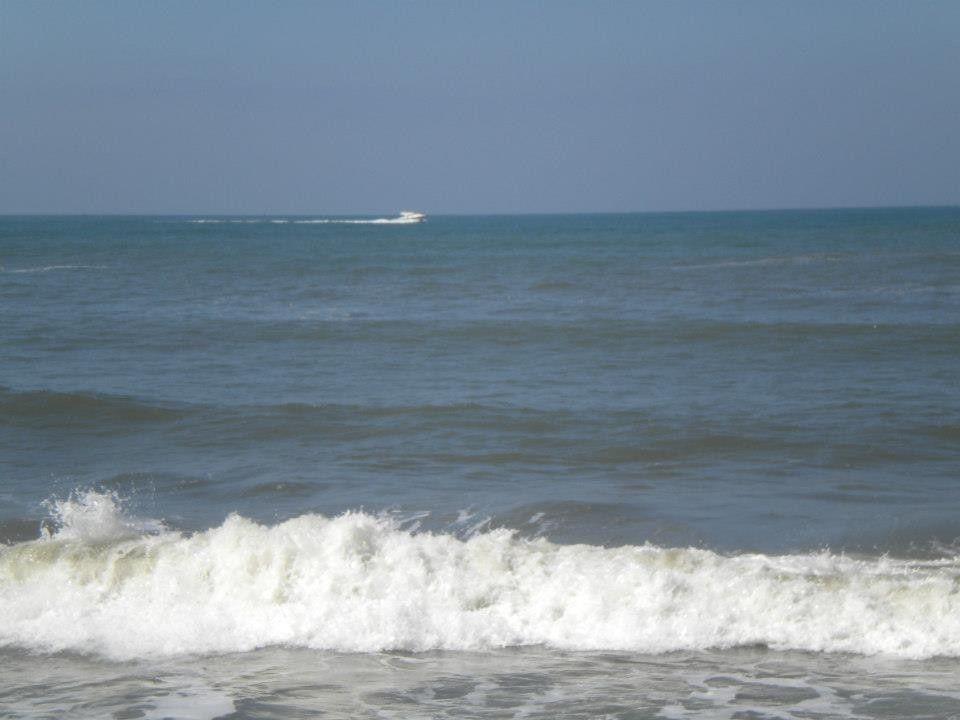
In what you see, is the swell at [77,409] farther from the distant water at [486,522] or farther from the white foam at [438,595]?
the white foam at [438,595]

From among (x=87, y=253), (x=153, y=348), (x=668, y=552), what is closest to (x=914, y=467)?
(x=668, y=552)

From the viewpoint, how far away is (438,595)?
9.59 meters

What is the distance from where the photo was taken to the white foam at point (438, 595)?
8891mm

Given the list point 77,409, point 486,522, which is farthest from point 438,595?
point 77,409

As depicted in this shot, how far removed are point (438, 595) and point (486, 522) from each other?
6.50 feet

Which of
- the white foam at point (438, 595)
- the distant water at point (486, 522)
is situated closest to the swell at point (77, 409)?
the distant water at point (486, 522)

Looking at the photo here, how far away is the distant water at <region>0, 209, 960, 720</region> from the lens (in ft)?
26.9

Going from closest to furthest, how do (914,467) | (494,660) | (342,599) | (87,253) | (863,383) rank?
(494,660), (342,599), (914,467), (863,383), (87,253)

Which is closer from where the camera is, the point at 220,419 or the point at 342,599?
the point at 342,599

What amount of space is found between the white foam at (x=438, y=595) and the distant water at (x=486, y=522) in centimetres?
3

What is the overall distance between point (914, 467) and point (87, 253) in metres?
58.9

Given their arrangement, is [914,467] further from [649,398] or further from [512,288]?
[512,288]

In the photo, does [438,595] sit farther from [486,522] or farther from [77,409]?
[77,409]

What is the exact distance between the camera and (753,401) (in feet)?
56.5
